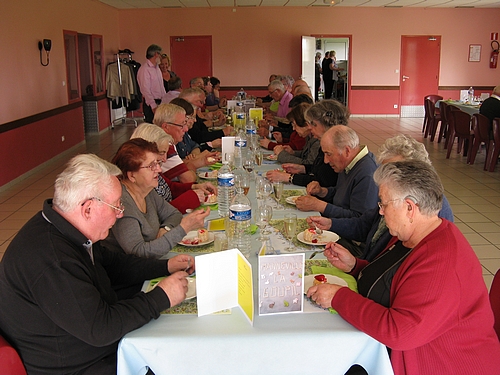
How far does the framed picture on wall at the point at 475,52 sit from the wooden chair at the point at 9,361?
15.7 meters

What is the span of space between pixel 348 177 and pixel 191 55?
40.1 ft

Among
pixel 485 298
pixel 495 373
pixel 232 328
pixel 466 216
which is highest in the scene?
pixel 485 298

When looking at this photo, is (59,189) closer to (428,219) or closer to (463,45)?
(428,219)

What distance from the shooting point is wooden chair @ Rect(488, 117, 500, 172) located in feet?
26.1

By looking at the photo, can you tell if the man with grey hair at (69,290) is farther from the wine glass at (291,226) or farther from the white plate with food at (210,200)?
the white plate with food at (210,200)

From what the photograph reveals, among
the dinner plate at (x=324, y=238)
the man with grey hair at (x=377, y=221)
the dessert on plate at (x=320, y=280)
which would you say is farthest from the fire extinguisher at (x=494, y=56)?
the dessert on plate at (x=320, y=280)

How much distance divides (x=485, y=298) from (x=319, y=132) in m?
2.70

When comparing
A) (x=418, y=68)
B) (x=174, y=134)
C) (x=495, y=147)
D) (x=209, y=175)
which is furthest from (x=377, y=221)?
(x=418, y=68)

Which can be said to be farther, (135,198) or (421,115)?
(421,115)

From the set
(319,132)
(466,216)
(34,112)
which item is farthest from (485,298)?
(34,112)

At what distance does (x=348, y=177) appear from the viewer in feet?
11.6

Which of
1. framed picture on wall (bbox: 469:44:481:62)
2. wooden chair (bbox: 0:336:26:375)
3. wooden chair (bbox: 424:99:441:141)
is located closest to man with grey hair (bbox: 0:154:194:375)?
wooden chair (bbox: 0:336:26:375)

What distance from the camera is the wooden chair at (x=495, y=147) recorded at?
796 cm

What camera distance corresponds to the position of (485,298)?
1813 mm
